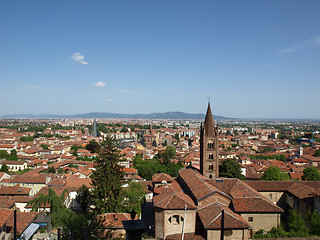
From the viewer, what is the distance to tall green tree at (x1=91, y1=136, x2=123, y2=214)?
2188cm

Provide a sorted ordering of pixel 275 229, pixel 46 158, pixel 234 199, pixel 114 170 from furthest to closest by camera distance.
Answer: pixel 46 158
pixel 114 170
pixel 234 199
pixel 275 229

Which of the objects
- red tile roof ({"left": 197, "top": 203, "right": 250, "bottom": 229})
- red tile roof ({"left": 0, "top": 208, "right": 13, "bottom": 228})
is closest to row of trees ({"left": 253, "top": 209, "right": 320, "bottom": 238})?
red tile roof ({"left": 197, "top": 203, "right": 250, "bottom": 229})

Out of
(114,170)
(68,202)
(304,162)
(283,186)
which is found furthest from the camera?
(304,162)

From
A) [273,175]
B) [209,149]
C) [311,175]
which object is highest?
[209,149]

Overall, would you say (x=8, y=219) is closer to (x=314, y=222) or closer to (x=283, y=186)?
(x=314, y=222)

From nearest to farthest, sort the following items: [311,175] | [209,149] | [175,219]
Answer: [175,219] < [209,149] < [311,175]

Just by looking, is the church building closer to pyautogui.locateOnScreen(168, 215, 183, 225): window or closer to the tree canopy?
pyautogui.locateOnScreen(168, 215, 183, 225): window

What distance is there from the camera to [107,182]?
22406 mm

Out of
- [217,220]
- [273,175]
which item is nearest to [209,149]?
[217,220]

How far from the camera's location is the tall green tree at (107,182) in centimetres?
2188

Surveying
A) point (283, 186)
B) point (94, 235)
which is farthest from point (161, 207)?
point (283, 186)

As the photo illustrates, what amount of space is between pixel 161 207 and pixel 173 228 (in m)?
1.86

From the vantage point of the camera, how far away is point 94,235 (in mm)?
8336

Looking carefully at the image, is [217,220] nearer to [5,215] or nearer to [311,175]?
[5,215]
